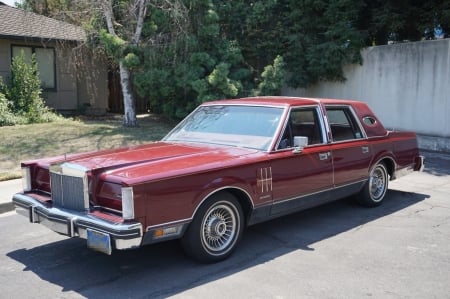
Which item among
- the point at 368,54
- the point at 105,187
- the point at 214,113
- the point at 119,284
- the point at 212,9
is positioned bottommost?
the point at 119,284

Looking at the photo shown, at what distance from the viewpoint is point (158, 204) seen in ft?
13.8

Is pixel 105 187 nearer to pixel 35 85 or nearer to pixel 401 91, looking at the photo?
pixel 401 91

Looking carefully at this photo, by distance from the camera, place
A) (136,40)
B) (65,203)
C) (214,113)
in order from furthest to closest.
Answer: (136,40), (214,113), (65,203)

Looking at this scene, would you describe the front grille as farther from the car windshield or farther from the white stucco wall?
the white stucco wall

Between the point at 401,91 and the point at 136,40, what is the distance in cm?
755

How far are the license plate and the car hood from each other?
1.57 ft

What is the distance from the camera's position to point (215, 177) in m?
4.64

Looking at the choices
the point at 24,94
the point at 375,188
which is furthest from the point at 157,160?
the point at 24,94

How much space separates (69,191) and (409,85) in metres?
10.7

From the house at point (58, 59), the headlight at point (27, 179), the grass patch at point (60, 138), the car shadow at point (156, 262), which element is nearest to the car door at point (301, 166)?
the car shadow at point (156, 262)

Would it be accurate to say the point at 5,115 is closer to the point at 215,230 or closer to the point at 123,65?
the point at 123,65

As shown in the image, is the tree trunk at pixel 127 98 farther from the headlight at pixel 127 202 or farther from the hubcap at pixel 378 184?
the headlight at pixel 127 202

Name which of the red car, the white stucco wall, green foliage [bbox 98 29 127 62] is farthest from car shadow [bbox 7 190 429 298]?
green foliage [bbox 98 29 127 62]

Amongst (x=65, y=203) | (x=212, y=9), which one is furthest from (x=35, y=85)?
(x=65, y=203)
